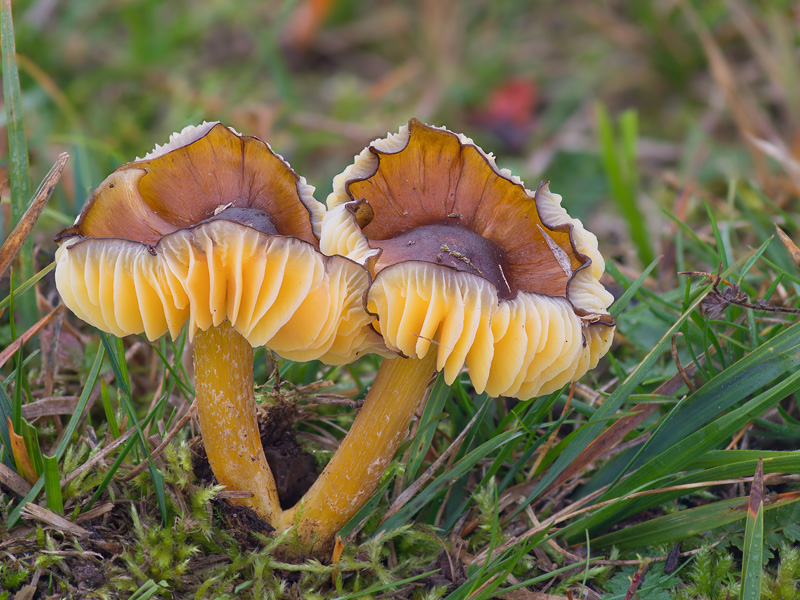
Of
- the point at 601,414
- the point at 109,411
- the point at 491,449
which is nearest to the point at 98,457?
the point at 109,411

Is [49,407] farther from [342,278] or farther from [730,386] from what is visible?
[730,386]

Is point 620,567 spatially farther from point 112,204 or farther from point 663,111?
point 663,111

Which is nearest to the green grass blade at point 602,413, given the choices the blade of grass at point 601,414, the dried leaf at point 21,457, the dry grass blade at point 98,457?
the blade of grass at point 601,414

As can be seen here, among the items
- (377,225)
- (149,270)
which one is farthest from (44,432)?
(377,225)

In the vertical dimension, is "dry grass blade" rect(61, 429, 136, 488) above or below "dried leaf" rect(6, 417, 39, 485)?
below

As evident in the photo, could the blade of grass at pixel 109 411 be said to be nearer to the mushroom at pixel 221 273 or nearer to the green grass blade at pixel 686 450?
the mushroom at pixel 221 273

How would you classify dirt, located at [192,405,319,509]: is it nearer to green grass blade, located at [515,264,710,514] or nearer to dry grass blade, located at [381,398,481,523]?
dry grass blade, located at [381,398,481,523]

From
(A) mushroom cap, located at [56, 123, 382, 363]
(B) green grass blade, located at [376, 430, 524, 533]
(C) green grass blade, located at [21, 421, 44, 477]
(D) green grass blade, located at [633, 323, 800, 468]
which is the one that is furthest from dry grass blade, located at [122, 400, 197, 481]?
(D) green grass blade, located at [633, 323, 800, 468]
